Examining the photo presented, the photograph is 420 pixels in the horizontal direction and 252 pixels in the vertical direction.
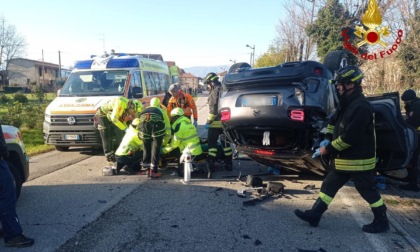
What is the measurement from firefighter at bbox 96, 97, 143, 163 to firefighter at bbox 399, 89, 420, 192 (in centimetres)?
507

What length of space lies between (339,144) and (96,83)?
7.29 meters

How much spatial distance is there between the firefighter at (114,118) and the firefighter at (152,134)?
1017 millimetres

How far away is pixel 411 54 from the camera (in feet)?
68.3

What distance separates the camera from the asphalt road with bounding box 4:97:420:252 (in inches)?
143

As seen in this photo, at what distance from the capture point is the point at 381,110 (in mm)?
4621

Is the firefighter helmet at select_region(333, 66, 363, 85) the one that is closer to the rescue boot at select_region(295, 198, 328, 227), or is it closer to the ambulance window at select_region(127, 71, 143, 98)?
the rescue boot at select_region(295, 198, 328, 227)

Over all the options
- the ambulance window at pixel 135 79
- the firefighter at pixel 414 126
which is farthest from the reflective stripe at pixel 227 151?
the ambulance window at pixel 135 79

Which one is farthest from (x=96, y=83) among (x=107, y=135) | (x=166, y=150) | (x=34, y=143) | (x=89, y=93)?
(x=166, y=150)

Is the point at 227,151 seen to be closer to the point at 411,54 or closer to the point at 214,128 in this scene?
the point at 214,128

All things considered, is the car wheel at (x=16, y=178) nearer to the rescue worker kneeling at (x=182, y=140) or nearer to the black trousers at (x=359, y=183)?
the rescue worker kneeling at (x=182, y=140)

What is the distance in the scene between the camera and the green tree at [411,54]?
17.5 metres

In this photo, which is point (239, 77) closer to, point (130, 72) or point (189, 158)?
point (189, 158)
